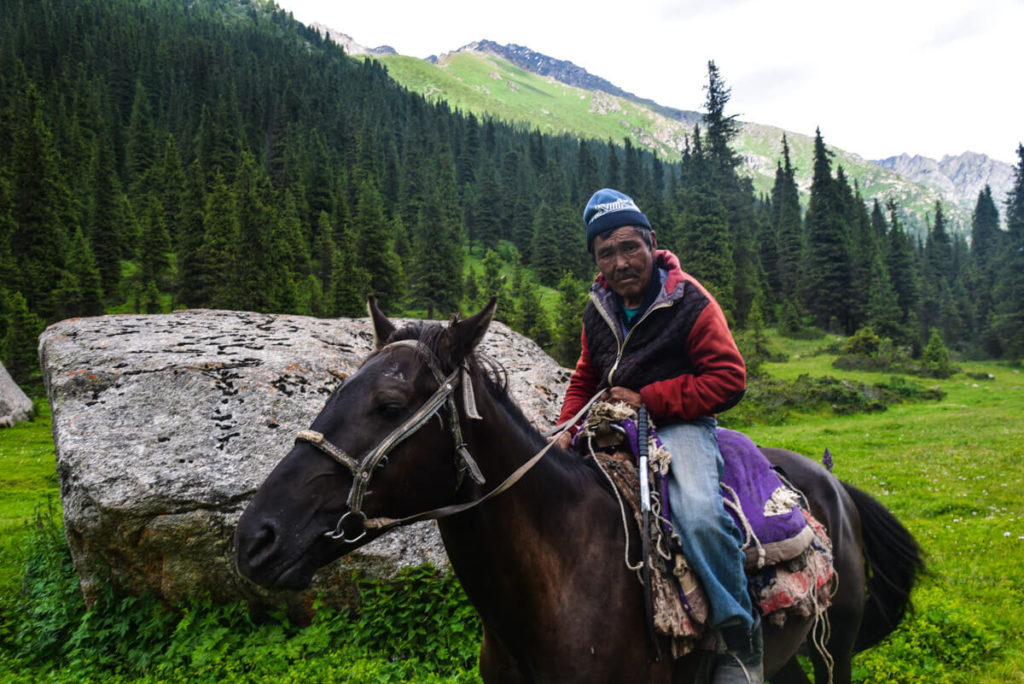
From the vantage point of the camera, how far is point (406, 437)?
6.69 ft

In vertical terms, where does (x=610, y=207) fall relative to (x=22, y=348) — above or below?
above

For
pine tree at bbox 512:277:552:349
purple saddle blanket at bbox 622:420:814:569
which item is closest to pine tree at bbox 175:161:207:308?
pine tree at bbox 512:277:552:349

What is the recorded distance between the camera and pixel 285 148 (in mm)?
74062

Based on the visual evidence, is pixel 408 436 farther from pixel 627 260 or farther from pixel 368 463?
pixel 627 260

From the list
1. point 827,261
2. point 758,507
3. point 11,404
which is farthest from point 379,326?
point 827,261

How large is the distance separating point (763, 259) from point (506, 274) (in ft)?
111

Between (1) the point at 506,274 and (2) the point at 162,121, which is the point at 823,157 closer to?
(1) the point at 506,274

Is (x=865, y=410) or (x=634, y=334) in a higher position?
(x=634, y=334)

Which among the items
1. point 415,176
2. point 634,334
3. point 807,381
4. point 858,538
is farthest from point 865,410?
point 415,176

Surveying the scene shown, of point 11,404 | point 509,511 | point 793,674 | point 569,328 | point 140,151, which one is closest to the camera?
point 509,511

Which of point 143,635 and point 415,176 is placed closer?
point 143,635

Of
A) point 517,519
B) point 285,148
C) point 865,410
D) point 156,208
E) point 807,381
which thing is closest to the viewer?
point 517,519

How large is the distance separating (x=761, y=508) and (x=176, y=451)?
208 inches

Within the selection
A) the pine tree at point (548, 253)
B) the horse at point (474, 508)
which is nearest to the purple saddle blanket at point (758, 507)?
the horse at point (474, 508)
